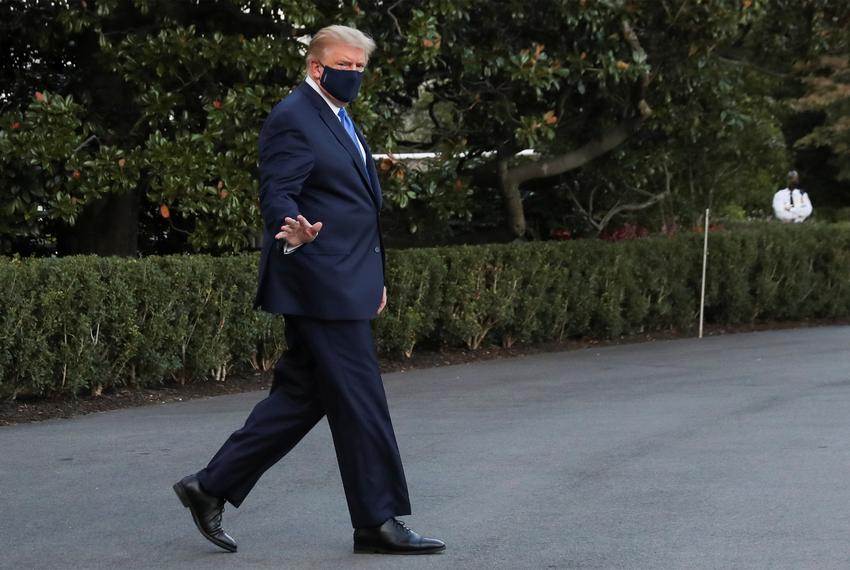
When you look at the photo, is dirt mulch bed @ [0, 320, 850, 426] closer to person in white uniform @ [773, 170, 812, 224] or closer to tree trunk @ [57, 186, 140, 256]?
tree trunk @ [57, 186, 140, 256]

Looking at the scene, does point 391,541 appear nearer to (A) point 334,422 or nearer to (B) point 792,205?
(A) point 334,422

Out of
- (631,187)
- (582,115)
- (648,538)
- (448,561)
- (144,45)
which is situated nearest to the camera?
(448,561)

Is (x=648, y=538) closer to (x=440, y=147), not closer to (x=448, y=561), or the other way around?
(x=448, y=561)

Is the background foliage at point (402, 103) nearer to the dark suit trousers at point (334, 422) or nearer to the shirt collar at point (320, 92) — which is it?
the shirt collar at point (320, 92)

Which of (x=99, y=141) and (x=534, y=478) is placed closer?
(x=534, y=478)

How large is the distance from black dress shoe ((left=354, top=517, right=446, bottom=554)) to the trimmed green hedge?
450 cm

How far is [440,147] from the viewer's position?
15.2 meters

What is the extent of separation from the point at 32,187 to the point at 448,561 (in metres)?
7.88

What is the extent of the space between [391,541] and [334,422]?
1.63 ft

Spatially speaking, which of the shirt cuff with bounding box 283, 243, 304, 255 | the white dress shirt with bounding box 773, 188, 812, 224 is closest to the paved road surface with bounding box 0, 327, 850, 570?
the shirt cuff with bounding box 283, 243, 304, 255

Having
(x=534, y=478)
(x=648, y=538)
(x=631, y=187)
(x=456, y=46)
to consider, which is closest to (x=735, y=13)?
(x=456, y=46)

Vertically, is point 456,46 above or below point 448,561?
above

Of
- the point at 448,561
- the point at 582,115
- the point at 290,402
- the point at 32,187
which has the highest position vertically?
the point at 582,115

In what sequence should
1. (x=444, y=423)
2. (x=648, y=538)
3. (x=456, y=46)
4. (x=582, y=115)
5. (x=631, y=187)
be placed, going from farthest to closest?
(x=631, y=187) → (x=582, y=115) → (x=456, y=46) → (x=444, y=423) → (x=648, y=538)
